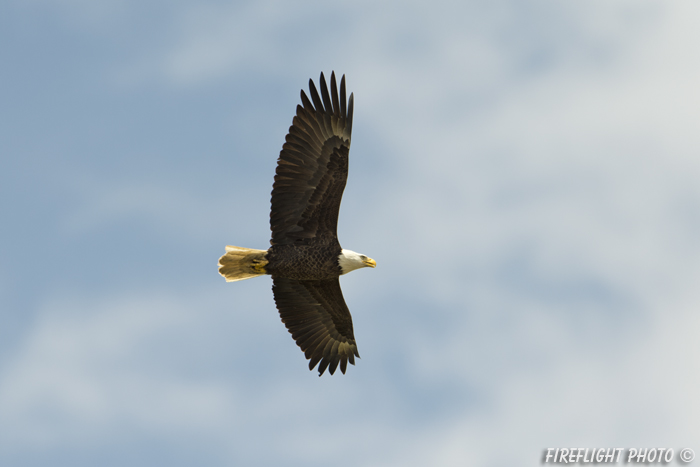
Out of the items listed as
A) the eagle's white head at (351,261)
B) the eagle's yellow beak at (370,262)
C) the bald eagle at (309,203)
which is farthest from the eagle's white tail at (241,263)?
the eagle's yellow beak at (370,262)

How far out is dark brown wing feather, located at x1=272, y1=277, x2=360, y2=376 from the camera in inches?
468

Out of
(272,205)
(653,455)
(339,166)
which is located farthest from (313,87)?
(653,455)

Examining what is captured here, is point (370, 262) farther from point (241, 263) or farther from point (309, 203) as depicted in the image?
point (241, 263)

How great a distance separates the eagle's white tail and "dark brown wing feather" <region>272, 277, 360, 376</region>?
31.0 inches

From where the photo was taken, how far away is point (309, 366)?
40.0ft

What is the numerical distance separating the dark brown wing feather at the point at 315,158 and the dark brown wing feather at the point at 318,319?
1.70 m

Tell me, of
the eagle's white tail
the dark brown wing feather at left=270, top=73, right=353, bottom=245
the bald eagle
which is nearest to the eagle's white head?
the bald eagle

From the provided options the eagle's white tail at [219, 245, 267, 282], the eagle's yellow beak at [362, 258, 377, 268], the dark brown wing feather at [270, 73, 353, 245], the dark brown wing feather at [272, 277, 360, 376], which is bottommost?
the dark brown wing feather at [272, 277, 360, 376]

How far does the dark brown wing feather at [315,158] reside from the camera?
414 inches

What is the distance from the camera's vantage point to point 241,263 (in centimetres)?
1096

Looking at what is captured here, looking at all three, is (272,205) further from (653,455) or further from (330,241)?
(653,455)

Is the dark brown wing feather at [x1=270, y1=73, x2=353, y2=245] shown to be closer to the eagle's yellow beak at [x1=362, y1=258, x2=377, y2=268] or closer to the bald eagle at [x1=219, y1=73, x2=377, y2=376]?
the bald eagle at [x1=219, y1=73, x2=377, y2=376]

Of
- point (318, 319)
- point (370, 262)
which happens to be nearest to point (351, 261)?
point (370, 262)

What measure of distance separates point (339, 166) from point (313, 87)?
1.37 m
